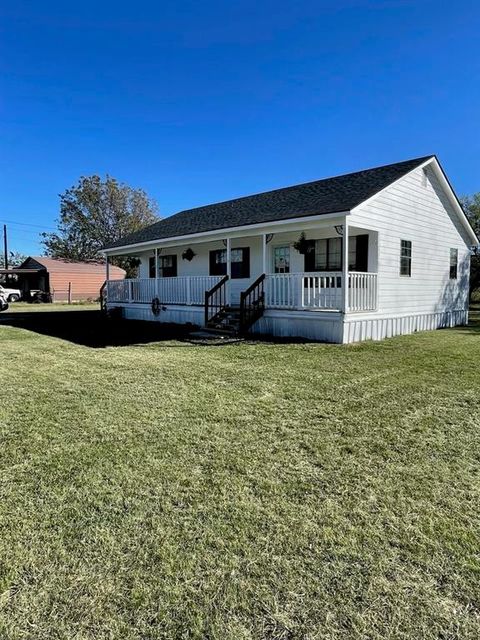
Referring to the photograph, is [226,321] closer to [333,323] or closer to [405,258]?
[333,323]

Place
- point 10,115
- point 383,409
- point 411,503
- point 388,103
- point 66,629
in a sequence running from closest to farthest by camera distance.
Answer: point 66,629 < point 411,503 < point 383,409 < point 388,103 < point 10,115

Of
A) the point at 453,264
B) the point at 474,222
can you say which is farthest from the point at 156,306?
the point at 474,222

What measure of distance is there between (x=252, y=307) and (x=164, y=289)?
4.82 m

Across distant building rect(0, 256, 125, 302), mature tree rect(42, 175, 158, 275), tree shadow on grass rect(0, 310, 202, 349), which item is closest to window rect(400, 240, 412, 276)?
tree shadow on grass rect(0, 310, 202, 349)

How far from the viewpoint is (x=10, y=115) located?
20438 millimetres

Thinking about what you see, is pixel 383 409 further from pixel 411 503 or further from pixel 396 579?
pixel 396 579

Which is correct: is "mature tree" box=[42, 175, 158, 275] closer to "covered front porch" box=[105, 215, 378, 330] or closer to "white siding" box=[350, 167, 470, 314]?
"covered front porch" box=[105, 215, 378, 330]

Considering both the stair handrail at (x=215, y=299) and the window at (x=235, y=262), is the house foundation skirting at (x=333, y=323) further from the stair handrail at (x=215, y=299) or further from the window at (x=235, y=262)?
the window at (x=235, y=262)

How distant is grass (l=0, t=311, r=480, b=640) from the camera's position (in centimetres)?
177

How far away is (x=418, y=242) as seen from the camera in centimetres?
1249

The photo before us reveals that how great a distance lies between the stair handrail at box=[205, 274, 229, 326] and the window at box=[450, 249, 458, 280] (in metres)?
8.43

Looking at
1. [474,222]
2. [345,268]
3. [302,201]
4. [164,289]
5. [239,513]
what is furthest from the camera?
[474,222]

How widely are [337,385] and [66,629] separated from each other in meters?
4.58

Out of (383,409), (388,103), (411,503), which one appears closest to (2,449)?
(411,503)
